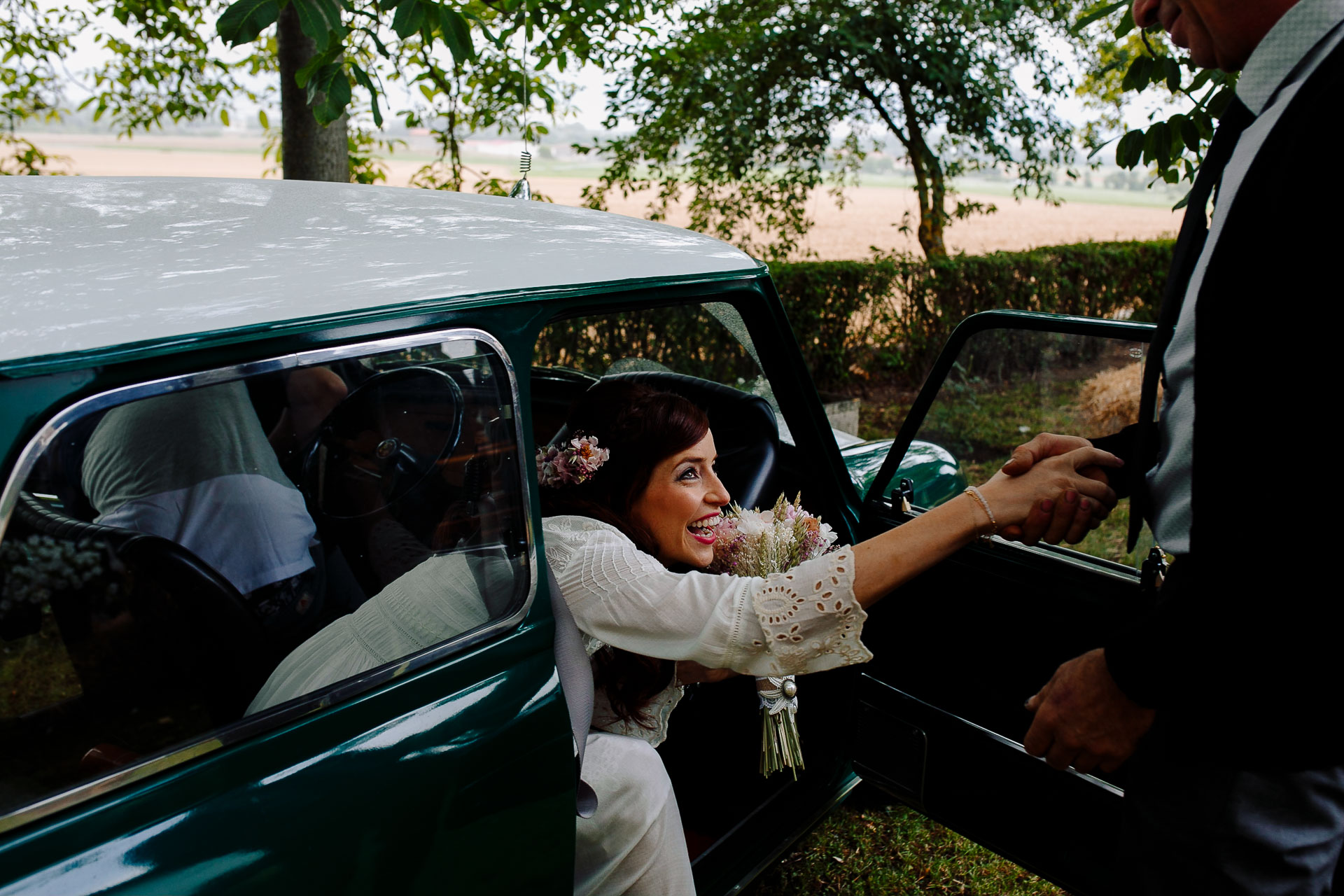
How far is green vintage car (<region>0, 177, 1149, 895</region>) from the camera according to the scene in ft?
3.85

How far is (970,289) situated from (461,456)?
8.04 meters

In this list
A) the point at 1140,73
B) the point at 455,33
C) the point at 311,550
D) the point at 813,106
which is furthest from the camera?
the point at 813,106

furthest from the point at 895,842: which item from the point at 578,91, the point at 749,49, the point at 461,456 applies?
the point at 749,49

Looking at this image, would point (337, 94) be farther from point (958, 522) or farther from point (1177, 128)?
point (1177, 128)

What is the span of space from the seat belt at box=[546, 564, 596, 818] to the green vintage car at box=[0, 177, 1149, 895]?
2.2 inches

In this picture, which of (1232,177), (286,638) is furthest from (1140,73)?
(286,638)

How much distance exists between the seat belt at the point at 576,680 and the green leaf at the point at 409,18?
173 centimetres

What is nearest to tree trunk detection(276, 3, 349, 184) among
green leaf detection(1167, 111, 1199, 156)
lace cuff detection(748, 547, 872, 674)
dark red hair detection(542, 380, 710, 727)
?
dark red hair detection(542, 380, 710, 727)

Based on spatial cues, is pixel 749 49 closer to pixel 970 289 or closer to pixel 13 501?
pixel 970 289

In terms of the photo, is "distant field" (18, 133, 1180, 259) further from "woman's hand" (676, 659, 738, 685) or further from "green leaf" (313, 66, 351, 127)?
"woman's hand" (676, 659, 738, 685)

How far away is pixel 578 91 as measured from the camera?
7.45 m

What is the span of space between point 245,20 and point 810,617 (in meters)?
2.06

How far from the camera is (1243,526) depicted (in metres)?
1.19

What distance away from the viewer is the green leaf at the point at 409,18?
2664mm
